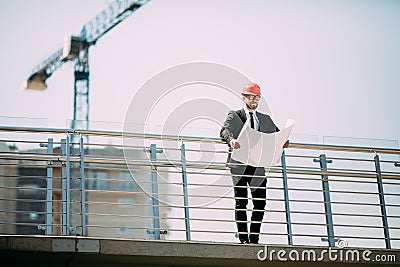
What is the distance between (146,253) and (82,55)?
1763 inches

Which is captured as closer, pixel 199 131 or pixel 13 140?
pixel 13 140

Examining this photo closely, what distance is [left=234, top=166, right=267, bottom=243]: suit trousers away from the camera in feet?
23.1

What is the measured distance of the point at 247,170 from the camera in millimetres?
7258

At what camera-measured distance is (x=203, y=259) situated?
673 centimetres

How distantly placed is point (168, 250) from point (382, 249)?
202 cm

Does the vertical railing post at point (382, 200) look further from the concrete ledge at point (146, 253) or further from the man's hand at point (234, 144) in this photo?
the man's hand at point (234, 144)

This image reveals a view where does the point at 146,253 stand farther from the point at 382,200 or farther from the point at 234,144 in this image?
the point at 382,200

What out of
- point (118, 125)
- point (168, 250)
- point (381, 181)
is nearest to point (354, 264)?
point (381, 181)

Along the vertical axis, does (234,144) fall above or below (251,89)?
below

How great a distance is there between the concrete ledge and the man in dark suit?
0.85ft

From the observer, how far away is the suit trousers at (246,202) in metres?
7.05

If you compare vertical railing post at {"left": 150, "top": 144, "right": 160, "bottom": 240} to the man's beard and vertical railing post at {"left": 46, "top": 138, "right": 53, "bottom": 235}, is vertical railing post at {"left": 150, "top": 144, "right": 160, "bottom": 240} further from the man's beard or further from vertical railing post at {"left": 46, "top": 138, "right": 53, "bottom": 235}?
the man's beard

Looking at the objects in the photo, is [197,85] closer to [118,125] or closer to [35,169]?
[118,125]

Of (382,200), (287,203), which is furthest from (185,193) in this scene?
(382,200)
